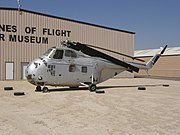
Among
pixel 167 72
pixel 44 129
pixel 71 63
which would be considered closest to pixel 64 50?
pixel 71 63

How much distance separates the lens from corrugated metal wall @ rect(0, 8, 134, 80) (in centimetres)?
2756

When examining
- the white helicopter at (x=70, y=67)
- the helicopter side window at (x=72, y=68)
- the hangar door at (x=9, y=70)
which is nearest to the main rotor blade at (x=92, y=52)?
the white helicopter at (x=70, y=67)

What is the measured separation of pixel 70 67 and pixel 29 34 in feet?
50.4

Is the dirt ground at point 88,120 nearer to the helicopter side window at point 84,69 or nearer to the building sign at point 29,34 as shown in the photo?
the helicopter side window at point 84,69

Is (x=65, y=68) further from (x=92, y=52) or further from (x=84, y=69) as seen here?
(x=92, y=52)

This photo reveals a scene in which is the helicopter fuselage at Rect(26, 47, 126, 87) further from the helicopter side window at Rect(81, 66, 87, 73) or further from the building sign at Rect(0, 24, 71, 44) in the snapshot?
the building sign at Rect(0, 24, 71, 44)

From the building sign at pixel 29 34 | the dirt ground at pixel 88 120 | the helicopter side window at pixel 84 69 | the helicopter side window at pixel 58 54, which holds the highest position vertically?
the building sign at pixel 29 34

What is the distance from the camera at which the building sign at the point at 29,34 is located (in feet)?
90.0

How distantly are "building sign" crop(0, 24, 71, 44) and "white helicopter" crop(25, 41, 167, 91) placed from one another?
14311 millimetres

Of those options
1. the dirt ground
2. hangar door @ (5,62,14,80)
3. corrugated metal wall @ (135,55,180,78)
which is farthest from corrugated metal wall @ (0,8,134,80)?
corrugated metal wall @ (135,55,180,78)

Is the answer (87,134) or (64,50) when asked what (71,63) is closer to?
(64,50)

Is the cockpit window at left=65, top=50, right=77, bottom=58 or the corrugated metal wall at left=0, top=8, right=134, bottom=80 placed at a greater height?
the corrugated metal wall at left=0, top=8, right=134, bottom=80

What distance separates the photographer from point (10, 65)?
27625 mm

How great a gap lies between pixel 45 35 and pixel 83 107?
71.0 ft
